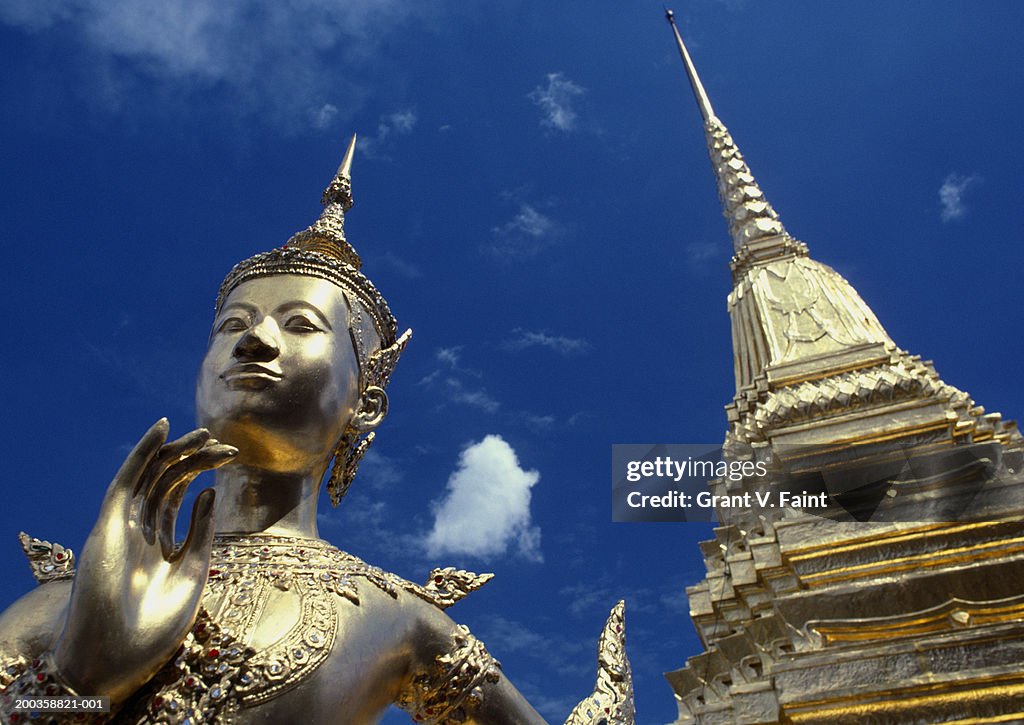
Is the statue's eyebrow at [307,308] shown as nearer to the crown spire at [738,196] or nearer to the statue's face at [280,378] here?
the statue's face at [280,378]

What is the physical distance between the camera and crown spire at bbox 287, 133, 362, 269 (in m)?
3.35

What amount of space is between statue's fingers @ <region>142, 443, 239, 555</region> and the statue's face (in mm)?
519

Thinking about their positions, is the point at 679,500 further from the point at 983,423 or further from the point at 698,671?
the point at 983,423

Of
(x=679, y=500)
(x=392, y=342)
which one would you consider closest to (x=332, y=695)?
(x=392, y=342)

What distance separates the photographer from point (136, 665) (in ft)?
5.99

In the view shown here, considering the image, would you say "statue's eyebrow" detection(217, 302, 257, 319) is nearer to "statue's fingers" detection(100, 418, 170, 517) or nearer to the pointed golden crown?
the pointed golden crown

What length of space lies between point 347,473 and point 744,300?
405 inches

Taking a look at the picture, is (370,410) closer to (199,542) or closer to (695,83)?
(199,542)

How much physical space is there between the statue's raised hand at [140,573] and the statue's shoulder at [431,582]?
549 mm

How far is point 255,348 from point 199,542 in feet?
2.39

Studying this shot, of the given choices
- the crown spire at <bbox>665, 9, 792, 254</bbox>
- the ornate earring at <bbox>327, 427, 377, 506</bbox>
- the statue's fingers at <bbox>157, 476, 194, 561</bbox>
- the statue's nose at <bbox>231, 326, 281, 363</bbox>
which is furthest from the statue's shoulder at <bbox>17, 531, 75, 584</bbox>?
the crown spire at <bbox>665, 9, 792, 254</bbox>

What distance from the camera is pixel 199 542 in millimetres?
2055

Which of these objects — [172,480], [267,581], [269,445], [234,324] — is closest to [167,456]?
[172,480]

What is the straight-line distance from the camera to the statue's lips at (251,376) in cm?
255
